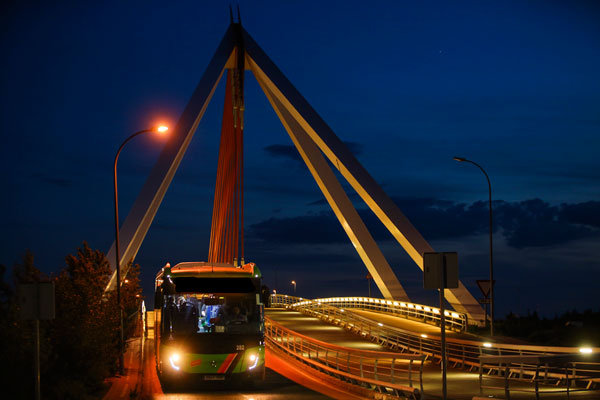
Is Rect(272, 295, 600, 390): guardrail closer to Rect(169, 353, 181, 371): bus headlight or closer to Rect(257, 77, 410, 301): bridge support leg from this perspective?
Rect(257, 77, 410, 301): bridge support leg

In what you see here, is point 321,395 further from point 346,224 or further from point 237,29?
point 237,29

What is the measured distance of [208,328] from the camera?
17219 mm

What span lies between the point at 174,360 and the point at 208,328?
3.45 ft

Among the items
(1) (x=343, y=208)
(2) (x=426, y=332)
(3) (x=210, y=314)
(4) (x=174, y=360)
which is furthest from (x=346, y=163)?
(4) (x=174, y=360)

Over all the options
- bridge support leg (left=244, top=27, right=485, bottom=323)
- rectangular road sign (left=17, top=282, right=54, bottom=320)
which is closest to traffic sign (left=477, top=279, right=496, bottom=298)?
bridge support leg (left=244, top=27, right=485, bottom=323)

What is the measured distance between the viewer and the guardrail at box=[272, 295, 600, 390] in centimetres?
1903

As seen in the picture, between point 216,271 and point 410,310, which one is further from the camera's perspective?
point 410,310

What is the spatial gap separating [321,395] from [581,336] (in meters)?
12.6

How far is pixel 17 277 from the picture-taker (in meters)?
17.5

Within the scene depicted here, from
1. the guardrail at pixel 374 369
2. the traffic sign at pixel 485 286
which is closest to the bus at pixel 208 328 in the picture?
the guardrail at pixel 374 369

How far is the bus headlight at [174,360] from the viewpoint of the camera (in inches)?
670

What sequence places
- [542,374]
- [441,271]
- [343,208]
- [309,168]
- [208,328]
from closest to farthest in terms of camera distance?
[441,271] → [208,328] → [542,374] → [343,208] → [309,168]

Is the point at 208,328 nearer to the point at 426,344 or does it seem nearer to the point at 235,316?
the point at 235,316

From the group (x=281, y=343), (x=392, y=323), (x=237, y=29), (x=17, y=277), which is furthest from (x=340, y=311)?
(x=17, y=277)
